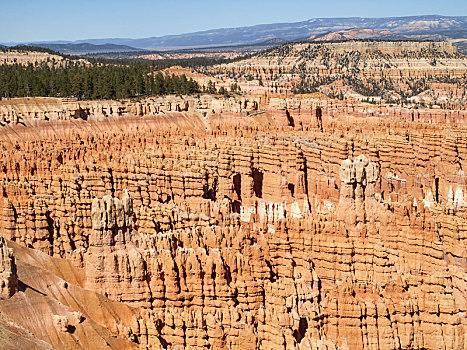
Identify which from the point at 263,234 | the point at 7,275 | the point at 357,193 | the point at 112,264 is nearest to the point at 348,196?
the point at 357,193

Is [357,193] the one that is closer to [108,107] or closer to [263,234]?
[263,234]

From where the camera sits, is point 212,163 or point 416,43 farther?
point 416,43

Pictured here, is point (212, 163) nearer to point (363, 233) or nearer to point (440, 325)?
point (363, 233)

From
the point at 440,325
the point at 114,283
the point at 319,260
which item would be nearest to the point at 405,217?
the point at 319,260

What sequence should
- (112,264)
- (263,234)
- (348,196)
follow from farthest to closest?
(263,234)
(348,196)
(112,264)

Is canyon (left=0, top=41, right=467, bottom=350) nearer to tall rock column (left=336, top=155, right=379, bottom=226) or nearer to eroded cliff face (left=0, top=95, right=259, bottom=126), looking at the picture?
tall rock column (left=336, top=155, right=379, bottom=226)

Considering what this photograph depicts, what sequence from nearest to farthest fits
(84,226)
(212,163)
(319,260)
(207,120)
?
(319,260), (84,226), (212,163), (207,120)
